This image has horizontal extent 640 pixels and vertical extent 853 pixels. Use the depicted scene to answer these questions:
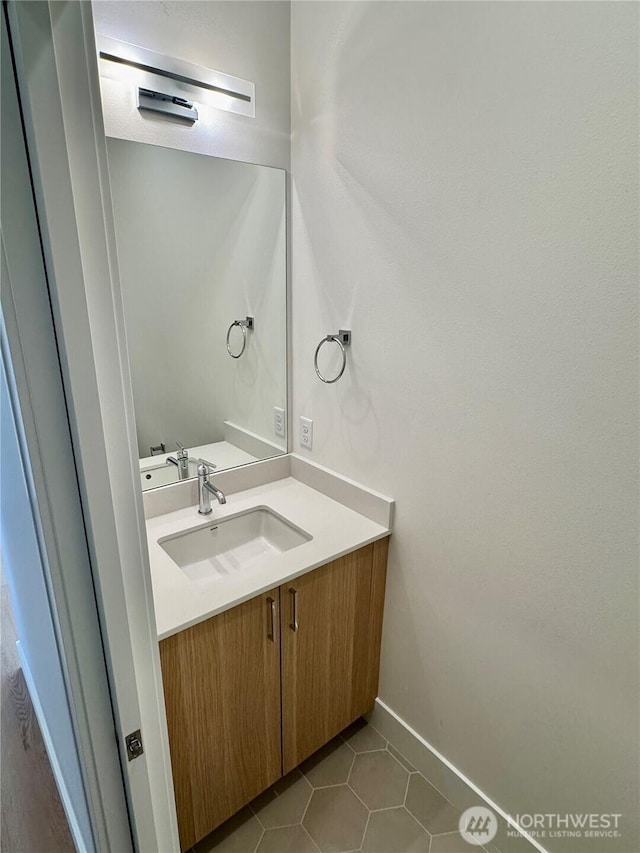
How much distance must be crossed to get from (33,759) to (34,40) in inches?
85.7

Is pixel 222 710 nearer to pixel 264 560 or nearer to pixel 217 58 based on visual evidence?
pixel 264 560

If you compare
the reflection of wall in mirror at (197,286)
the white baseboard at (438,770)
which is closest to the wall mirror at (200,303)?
the reflection of wall in mirror at (197,286)

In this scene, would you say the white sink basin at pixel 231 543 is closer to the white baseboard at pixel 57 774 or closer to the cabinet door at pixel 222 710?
the cabinet door at pixel 222 710

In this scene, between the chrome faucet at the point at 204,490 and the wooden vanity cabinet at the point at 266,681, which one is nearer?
the wooden vanity cabinet at the point at 266,681

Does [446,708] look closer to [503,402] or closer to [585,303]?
[503,402]

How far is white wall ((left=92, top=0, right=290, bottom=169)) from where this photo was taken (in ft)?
4.05

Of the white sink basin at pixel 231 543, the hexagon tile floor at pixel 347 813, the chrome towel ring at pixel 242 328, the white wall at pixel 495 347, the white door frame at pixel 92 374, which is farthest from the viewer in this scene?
the chrome towel ring at pixel 242 328

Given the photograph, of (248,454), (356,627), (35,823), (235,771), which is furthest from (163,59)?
(35,823)

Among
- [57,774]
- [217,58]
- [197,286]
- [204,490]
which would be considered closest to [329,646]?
[204,490]

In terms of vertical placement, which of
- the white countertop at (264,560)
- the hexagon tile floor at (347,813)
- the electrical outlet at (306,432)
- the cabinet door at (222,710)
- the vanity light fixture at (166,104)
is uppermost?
the vanity light fixture at (166,104)

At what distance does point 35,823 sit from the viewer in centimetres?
144

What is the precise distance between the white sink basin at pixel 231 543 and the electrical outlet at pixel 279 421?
352 millimetres

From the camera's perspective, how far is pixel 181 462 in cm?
165

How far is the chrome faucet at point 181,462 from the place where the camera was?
1633 millimetres
